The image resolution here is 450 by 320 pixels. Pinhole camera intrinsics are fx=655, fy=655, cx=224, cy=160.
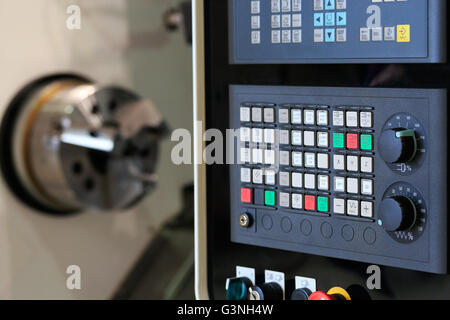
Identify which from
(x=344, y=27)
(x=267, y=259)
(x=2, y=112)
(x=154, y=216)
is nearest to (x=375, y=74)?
(x=344, y=27)

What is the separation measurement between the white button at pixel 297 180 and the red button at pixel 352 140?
6 cm

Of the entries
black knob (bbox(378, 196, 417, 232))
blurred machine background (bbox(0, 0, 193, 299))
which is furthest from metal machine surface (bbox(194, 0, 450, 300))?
blurred machine background (bbox(0, 0, 193, 299))

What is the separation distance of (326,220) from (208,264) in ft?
0.54

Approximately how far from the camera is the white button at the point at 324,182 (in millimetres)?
601

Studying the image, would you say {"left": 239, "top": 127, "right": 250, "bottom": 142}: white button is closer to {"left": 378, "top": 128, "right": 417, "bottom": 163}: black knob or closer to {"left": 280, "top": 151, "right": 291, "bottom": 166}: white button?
{"left": 280, "top": 151, "right": 291, "bottom": 166}: white button

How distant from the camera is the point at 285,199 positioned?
0.63 m

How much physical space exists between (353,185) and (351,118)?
6cm

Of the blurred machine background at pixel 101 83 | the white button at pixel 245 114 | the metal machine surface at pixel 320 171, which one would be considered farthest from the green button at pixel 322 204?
the blurred machine background at pixel 101 83

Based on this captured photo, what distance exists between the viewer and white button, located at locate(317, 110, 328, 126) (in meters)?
0.60

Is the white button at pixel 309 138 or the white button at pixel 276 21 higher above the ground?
the white button at pixel 276 21

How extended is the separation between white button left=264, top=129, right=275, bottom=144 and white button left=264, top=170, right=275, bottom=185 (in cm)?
3

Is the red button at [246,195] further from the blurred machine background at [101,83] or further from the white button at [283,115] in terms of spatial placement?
the blurred machine background at [101,83]
